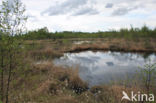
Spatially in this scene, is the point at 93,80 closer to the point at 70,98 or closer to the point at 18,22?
the point at 70,98

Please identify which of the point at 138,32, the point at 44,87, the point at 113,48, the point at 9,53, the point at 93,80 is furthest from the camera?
the point at 138,32

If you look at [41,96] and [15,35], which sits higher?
[15,35]

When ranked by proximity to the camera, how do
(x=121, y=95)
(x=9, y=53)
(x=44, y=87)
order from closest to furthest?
(x=9, y=53)
(x=121, y=95)
(x=44, y=87)

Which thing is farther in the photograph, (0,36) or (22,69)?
(22,69)

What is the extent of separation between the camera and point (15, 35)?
135 inches

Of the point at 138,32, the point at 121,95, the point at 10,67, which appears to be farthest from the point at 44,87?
the point at 138,32

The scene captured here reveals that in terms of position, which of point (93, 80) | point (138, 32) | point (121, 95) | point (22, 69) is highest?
point (138, 32)

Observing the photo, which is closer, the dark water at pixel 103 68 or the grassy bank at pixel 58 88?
the grassy bank at pixel 58 88

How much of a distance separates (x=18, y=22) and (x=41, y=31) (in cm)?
2431

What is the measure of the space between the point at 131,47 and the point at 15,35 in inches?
818

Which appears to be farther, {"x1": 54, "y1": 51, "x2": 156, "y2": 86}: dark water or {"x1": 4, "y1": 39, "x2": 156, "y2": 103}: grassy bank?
{"x1": 54, "y1": 51, "x2": 156, "y2": 86}: dark water

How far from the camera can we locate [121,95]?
14.2 feet

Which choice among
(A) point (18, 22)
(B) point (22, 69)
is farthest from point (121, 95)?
(A) point (18, 22)

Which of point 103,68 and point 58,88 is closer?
point 58,88
